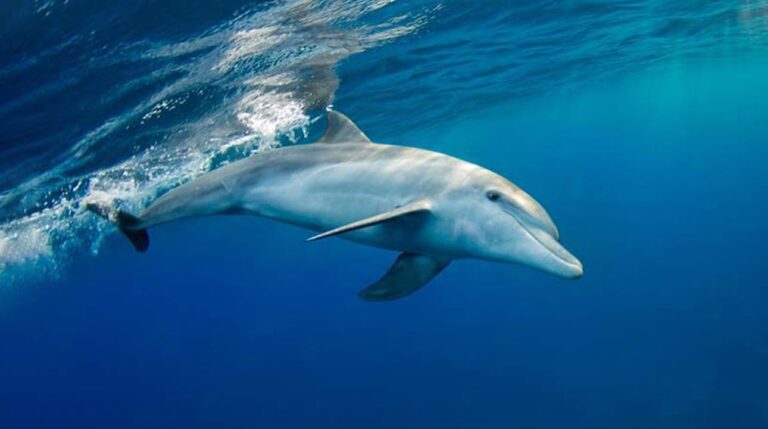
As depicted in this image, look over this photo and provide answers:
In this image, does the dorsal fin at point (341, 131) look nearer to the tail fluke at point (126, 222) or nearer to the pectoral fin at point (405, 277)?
the pectoral fin at point (405, 277)

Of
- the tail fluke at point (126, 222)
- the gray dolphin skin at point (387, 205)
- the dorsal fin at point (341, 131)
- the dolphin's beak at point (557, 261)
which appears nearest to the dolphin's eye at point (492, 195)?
the gray dolphin skin at point (387, 205)

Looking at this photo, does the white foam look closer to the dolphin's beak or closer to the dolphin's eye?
the dolphin's eye

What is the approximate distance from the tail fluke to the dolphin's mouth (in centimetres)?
373

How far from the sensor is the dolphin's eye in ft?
12.8

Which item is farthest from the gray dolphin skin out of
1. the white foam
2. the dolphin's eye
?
the white foam

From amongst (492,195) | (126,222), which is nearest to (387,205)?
(492,195)

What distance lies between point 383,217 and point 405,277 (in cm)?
100

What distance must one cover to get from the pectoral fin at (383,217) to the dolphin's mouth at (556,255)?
703 mm

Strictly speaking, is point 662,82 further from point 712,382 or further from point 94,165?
point 94,165

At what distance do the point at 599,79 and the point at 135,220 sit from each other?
104ft

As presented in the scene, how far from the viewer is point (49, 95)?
10.1 metres

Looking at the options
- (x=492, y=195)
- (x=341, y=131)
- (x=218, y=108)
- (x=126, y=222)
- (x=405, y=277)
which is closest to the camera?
(x=492, y=195)

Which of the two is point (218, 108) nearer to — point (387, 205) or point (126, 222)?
point (126, 222)

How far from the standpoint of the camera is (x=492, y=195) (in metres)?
3.92
